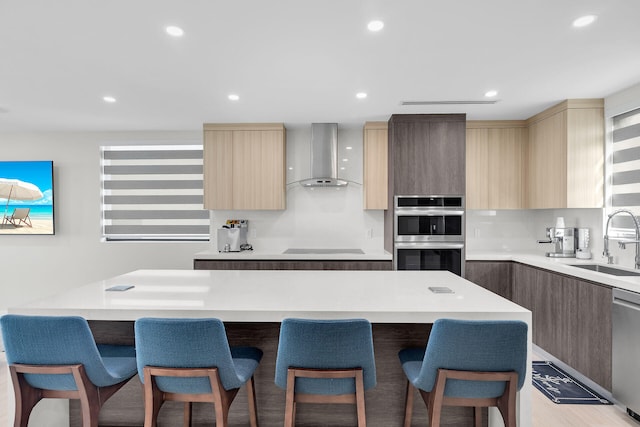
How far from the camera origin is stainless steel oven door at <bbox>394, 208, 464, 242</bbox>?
4.11 m

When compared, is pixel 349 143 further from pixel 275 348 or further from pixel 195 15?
pixel 275 348

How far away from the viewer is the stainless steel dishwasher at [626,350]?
2.38 m

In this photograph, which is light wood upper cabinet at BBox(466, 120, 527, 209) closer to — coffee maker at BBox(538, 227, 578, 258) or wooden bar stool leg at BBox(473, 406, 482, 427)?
coffee maker at BBox(538, 227, 578, 258)

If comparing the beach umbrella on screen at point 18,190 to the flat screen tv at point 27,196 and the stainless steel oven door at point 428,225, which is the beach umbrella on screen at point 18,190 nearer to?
the flat screen tv at point 27,196

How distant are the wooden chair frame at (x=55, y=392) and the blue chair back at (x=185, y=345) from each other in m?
0.27

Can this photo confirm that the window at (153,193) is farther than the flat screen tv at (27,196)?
Yes

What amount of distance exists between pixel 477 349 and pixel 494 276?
2840 mm

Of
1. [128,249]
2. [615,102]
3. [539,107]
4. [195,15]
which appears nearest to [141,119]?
[128,249]

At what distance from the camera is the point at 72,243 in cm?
495

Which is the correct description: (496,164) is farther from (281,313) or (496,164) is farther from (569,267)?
(281,313)

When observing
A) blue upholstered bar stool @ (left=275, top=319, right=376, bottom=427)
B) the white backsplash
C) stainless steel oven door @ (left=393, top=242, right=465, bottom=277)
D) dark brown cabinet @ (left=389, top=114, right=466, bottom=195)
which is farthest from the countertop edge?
blue upholstered bar stool @ (left=275, top=319, right=376, bottom=427)

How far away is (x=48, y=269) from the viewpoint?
195 inches

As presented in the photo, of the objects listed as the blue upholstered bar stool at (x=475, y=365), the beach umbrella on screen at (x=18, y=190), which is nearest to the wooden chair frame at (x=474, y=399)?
the blue upholstered bar stool at (x=475, y=365)

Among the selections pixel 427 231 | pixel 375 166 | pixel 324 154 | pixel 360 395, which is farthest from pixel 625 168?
pixel 360 395
